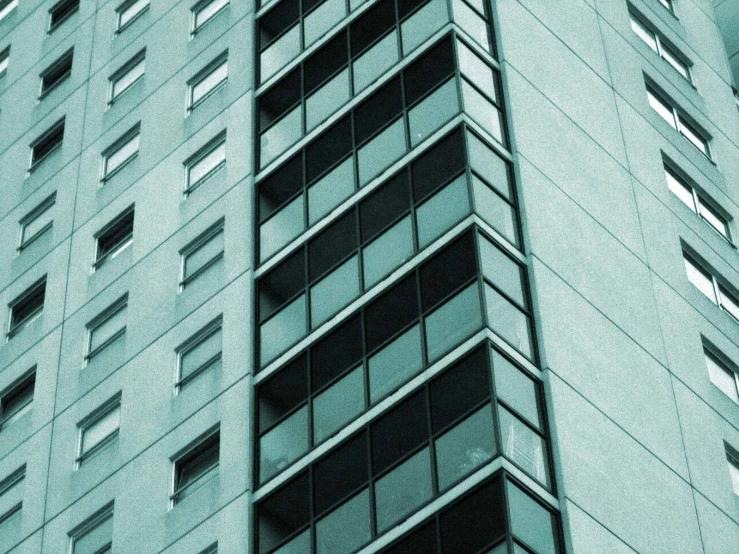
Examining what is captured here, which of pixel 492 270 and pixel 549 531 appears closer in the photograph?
pixel 549 531

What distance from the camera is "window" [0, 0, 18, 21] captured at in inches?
1954

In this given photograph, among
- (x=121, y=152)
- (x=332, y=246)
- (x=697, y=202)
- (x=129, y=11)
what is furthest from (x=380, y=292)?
(x=129, y=11)

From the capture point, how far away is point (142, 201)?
37656mm

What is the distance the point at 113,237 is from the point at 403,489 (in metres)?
13.1

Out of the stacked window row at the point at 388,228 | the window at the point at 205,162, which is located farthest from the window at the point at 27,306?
the stacked window row at the point at 388,228

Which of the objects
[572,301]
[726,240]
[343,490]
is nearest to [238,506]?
[343,490]

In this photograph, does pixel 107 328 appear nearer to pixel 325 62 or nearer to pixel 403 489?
pixel 325 62

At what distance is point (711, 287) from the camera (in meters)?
36.5

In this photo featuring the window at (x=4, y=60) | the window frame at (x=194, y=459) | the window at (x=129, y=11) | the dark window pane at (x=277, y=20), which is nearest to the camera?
the window frame at (x=194, y=459)

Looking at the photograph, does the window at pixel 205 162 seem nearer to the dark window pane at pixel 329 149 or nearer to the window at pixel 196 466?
the dark window pane at pixel 329 149

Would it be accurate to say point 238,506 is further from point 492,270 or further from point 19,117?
point 19,117

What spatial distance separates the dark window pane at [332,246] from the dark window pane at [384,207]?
10.2 inches

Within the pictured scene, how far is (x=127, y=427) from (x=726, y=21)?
2152 centimetres

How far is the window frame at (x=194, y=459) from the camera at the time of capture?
103ft
